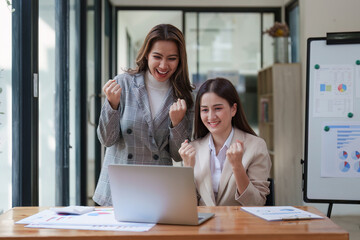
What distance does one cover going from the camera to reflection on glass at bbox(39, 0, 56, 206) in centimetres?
296

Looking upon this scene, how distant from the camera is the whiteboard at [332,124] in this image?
2.63 metres

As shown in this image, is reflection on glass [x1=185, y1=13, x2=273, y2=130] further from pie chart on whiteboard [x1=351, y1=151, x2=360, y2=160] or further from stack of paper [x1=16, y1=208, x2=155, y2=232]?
stack of paper [x1=16, y1=208, x2=155, y2=232]

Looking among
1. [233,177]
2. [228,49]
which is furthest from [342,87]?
[228,49]

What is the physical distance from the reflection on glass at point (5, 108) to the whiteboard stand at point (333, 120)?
5.03 feet

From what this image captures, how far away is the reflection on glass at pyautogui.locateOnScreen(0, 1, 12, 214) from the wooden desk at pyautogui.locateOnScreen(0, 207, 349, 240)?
77 centimetres

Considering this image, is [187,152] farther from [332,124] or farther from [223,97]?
[332,124]

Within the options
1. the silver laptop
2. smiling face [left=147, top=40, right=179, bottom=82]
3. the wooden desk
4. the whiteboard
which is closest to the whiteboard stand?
the whiteboard

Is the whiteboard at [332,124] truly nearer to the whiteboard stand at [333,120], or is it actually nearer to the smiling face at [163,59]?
the whiteboard stand at [333,120]

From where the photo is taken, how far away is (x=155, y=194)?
5.05 ft

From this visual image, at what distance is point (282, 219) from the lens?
160cm

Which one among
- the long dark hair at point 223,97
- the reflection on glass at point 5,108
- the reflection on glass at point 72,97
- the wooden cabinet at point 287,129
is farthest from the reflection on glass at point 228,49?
the reflection on glass at point 5,108

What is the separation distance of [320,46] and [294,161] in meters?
2.74

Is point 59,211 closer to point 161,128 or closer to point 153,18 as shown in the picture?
point 161,128

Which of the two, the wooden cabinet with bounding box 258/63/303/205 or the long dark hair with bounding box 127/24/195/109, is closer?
the long dark hair with bounding box 127/24/195/109
